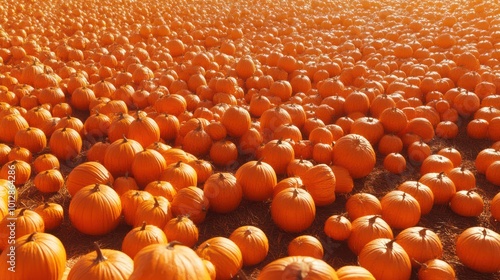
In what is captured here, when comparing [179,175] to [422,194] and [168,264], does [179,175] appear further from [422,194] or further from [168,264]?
[422,194]

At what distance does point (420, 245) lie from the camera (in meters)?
3.97

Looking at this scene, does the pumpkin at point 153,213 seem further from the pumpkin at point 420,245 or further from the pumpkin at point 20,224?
the pumpkin at point 420,245

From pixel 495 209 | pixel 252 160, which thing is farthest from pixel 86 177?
pixel 495 209

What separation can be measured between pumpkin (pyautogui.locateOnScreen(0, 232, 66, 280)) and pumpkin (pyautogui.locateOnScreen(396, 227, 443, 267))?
327 cm

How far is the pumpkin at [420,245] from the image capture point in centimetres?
395

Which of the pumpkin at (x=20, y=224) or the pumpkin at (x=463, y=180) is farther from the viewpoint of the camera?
the pumpkin at (x=463, y=180)

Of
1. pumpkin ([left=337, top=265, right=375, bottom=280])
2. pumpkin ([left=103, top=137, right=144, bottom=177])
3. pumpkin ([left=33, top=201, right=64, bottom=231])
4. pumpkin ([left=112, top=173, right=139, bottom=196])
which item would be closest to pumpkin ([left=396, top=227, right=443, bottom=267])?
pumpkin ([left=337, top=265, right=375, bottom=280])

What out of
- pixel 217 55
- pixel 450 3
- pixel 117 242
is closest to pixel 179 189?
pixel 117 242

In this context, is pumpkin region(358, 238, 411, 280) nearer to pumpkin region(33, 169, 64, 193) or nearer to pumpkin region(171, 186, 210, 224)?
pumpkin region(171, 186, 210, 224)

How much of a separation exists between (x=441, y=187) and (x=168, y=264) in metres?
3.72

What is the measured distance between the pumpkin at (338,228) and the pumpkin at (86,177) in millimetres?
2653

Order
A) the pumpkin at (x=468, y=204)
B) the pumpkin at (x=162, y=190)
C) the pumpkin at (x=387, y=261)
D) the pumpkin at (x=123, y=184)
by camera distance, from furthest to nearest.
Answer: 1. the pumpkin at (x=123, y=184)
2. the pumpkin at (x=468, y=204)
3. the pumpkin at (x=162, y=190)
4. the pumpkin at (x=387, y=261)

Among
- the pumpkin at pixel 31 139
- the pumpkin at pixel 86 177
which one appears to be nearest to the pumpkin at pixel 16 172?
the pumpkin at pixel 31 139

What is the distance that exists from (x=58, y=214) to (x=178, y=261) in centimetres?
243
